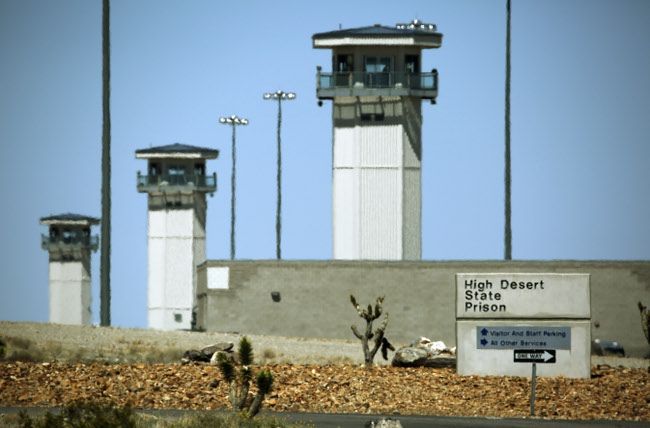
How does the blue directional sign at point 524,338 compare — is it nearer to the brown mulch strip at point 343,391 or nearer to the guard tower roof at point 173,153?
the brown mulch strip at point 343,391

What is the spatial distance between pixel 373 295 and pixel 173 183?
97.4 feet

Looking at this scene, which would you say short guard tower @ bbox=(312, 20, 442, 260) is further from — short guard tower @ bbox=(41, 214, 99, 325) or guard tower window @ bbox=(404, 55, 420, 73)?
short guard tower @ bbox=(41, 214, 99, 325)

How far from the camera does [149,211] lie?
275 ft

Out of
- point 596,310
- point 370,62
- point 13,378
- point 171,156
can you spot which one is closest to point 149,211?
point 171,156

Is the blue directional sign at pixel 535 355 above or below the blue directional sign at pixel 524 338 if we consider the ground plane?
below

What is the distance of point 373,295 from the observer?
55781 millimetres

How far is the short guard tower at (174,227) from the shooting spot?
8200 cm

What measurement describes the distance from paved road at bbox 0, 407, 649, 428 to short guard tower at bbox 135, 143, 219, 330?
54845mm

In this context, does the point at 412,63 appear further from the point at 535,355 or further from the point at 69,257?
the point at 69,257

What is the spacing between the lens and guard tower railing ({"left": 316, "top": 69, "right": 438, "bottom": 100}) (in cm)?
5956

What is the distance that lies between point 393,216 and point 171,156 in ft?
85.2

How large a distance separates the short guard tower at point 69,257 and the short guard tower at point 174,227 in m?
14.8

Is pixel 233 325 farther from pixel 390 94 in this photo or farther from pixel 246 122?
pixel 246 122

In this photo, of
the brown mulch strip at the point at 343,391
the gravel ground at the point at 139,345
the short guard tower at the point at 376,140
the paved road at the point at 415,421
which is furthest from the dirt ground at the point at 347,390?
the short guard tower at the point at 376,140
